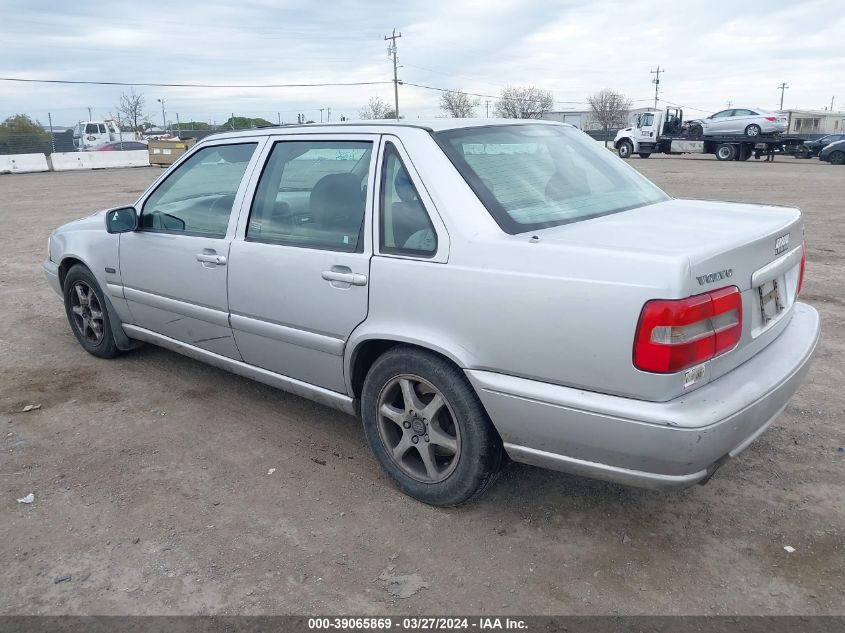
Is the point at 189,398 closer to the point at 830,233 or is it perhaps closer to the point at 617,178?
the point at 617,178

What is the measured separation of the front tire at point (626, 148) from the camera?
124 ft

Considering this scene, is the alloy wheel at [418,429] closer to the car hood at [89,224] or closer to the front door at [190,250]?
the front door at [190,250]

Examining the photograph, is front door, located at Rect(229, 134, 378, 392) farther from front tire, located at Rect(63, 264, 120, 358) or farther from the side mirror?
front tire, located at Rect(63, 264, 120, 358)

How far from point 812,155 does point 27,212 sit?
36.3 meters

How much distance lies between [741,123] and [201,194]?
34.9 m

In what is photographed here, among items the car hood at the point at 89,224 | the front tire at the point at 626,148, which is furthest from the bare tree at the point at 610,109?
the car hood at the point at 89,224

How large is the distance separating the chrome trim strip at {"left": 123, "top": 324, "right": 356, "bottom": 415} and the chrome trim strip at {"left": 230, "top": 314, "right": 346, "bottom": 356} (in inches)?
9.7

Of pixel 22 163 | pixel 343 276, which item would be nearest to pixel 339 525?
pixel 343 276

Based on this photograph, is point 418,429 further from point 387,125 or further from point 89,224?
point 89,224

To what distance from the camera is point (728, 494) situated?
10.3 ft

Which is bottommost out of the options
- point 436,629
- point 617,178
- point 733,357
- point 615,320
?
point 436,629

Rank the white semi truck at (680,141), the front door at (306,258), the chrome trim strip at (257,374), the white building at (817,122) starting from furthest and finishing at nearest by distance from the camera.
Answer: the white building at (817,122) < the white semi truck at (680,141) < the chrome trim strip at (257,374) < the front door at (306,258)

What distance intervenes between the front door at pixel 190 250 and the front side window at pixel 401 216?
3.40ft

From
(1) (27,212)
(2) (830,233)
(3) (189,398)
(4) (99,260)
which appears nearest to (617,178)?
(3) (189,398)
